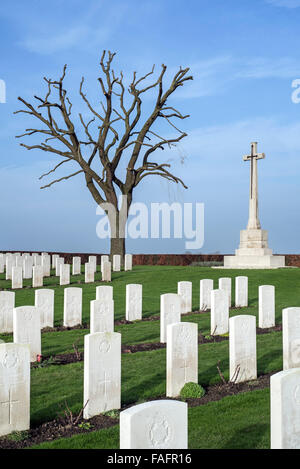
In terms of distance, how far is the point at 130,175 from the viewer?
2922 centimetres

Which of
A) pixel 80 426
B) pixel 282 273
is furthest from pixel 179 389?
pixel 282 273

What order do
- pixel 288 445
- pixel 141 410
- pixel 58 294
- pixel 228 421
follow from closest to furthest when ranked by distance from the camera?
pixel 141 410 < pixel 288 445 < pixel 228 421 < pixel 58 294

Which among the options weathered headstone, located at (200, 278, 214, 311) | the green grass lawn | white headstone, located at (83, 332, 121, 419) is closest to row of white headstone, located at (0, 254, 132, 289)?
the green grass lawn

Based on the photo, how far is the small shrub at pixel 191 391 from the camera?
6.72 meters

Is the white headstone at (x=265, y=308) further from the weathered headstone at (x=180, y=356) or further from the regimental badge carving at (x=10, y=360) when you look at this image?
the regimental badge carving at (x=10, y=360)

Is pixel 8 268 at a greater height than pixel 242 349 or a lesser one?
greater

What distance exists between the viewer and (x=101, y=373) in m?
6.11

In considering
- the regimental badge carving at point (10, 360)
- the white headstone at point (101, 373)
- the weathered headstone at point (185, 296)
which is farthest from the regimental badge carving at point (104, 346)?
the weathered headstone at point (185, 296)

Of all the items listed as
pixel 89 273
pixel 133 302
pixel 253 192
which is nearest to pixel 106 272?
pixel 89 273

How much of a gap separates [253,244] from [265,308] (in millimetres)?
16129

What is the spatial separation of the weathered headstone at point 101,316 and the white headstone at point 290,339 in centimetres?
348

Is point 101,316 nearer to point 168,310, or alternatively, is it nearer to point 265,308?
point 168,310
